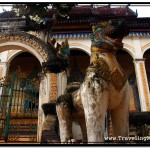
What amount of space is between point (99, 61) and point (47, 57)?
200 cm

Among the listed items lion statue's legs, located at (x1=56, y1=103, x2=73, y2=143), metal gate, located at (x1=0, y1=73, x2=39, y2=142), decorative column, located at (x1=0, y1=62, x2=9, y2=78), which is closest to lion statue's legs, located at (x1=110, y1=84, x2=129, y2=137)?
lion statue's legs, located at (x1=56, y1=103, x2=73, y2=143)

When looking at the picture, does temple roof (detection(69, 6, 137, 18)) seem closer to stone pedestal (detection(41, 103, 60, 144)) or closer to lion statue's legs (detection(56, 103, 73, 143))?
stone pedestal (detection(41, 103, 60, 144))

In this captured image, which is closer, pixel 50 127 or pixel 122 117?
pixel 122 117

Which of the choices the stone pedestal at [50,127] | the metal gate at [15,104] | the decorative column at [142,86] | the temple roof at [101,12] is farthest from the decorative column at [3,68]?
the stone pedestal at [50,127]

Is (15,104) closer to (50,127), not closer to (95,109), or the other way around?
(50,127)

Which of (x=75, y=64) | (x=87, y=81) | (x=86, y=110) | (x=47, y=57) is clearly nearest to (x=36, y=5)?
(x=47, y=57)

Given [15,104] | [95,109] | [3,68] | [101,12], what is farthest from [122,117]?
[101,12]

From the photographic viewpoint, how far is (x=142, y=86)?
1099 centimetres

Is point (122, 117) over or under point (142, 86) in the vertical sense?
under

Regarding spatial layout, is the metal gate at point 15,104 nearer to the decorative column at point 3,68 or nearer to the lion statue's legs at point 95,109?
the lion statue's legs at point 95,109

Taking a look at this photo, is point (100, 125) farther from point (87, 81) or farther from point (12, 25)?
point (12, 25)

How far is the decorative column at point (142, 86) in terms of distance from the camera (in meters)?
10.6

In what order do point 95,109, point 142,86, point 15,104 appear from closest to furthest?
point 95,109 < point 15,104 < point 142,86

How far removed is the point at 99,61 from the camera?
9.16 ft
